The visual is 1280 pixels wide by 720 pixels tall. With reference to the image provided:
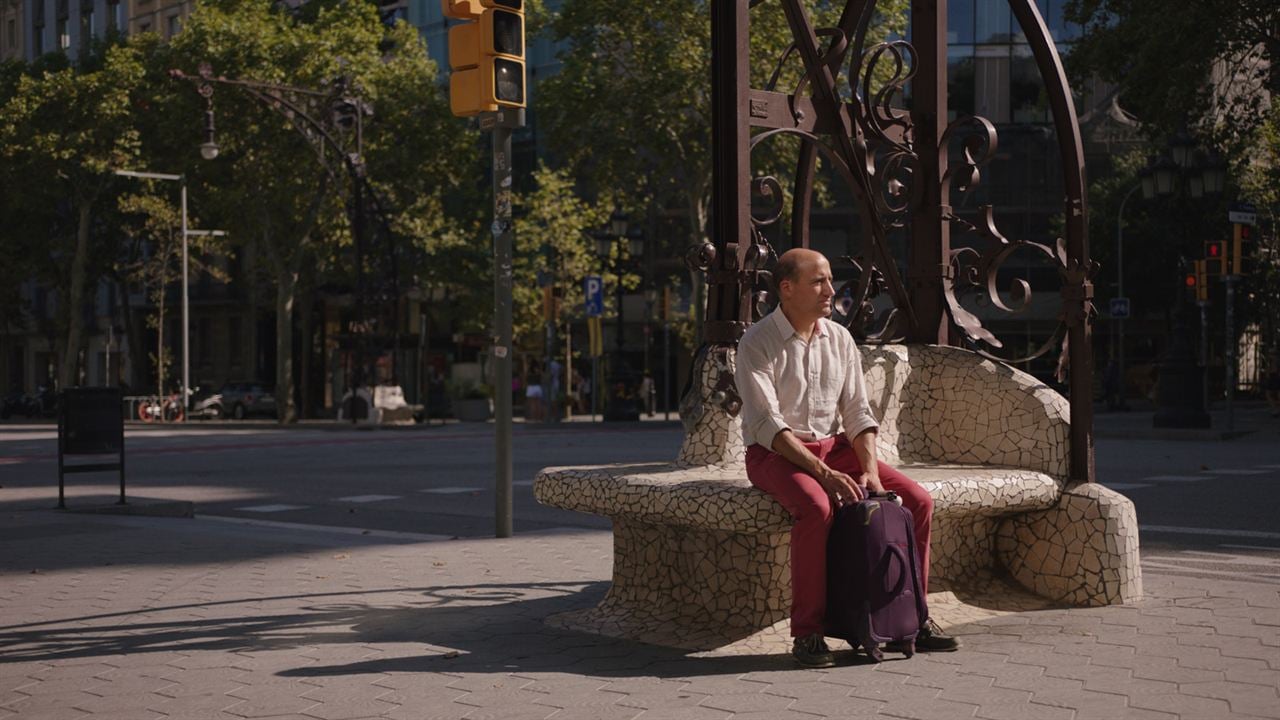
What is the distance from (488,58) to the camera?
9477mm

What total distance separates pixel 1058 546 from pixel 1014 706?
89.1 inches

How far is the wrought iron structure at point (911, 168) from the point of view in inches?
256

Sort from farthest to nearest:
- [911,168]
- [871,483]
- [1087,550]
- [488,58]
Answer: [488,58]
[911,168]
[1087,550]
[871,483]

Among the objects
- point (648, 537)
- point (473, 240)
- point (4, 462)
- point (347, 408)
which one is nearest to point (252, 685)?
point (648, 537)

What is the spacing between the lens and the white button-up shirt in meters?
5.64

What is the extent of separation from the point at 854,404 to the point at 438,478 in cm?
1249

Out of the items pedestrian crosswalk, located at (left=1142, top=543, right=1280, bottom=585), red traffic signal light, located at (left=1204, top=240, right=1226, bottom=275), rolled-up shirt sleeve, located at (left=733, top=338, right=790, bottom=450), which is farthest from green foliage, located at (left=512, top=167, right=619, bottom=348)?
rolled-up shirt sleeve, located at (left=733, top=338, right=790, bottom=450)

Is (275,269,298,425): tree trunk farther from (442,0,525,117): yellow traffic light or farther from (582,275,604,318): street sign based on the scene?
(442,0,525,117): yellow traffic light

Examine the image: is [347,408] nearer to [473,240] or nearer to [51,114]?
[473,240]

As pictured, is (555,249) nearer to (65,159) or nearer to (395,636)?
(65,159)

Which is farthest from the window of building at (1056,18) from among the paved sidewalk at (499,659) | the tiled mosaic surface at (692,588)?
the tiled mosaic surface at (692,588)

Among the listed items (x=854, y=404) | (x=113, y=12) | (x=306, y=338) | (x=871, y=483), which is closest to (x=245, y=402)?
(x=306, y=338)

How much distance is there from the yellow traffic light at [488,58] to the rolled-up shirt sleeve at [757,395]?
165 inches

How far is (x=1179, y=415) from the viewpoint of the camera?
2714 centimetres
